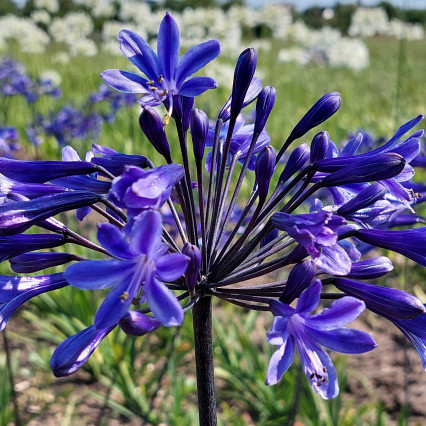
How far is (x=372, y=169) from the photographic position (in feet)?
3.70

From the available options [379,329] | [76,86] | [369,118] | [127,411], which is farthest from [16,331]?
[76,86]

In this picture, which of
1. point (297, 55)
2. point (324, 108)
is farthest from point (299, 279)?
point (297, 55)

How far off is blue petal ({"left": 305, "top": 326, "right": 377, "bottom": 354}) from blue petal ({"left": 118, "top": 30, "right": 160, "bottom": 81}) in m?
0.72

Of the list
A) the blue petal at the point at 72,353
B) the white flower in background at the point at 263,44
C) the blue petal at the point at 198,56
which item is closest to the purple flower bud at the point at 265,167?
the blue petal at the point at 198,56

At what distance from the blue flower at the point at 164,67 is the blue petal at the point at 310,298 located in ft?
1.64

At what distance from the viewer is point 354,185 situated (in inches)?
51.8

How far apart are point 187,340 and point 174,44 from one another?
311 cm

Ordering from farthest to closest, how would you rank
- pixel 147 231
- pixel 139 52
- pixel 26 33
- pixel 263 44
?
1. pixel 26 33
2. pixel 263 44
3. pixel 139 52
4. pixel 147 231

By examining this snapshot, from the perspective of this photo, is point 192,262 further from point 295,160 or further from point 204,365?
point 295,160

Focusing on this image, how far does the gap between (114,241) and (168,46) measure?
0.52m

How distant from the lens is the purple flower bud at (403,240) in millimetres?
1185

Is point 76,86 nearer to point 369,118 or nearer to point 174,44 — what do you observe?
point 369,118

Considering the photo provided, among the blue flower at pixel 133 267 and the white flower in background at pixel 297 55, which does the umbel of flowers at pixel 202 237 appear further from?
the white flower in background at pixel 297 55

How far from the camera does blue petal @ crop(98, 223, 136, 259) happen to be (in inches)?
36.6
